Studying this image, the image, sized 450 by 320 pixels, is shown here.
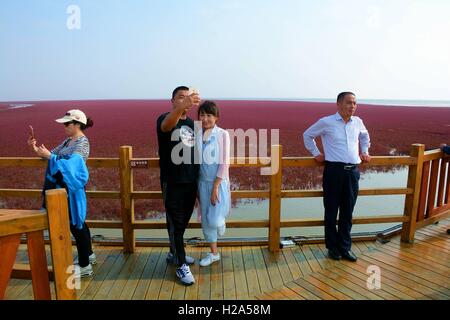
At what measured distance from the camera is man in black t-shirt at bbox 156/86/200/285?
9.46 feet

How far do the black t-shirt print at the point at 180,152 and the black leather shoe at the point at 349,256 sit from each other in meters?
1.91

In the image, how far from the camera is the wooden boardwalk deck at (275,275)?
3.02 meters

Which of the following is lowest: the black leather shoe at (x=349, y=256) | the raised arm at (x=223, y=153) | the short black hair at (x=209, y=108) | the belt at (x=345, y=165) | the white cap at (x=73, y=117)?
the black leather shoe at (x=349, y=256)

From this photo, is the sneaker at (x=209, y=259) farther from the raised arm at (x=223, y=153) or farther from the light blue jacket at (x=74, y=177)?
the light blue jacket at (x=74, y=177)

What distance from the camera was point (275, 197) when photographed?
384 cm

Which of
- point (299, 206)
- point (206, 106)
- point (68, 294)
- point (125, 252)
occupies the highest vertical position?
point (206, 106)

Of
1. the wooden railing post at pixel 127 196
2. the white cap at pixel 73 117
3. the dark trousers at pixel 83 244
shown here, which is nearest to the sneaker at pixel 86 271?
the dark trousers at pixel 83 244

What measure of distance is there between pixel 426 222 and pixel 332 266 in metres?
1.75

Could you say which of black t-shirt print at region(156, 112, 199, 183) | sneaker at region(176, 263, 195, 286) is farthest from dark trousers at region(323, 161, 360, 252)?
sneaker at region(176, 263, 195, 286)

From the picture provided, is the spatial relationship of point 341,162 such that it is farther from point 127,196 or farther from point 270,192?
point 127,196

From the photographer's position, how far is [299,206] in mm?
8875

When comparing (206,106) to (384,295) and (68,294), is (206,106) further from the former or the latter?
(384,295)

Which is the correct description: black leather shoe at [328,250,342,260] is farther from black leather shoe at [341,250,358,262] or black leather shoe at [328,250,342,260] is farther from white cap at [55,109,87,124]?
white cap at [55,109,87,124]

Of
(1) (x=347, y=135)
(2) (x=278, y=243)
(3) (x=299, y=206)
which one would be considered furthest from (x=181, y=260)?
(3) (x=299, y=206)
